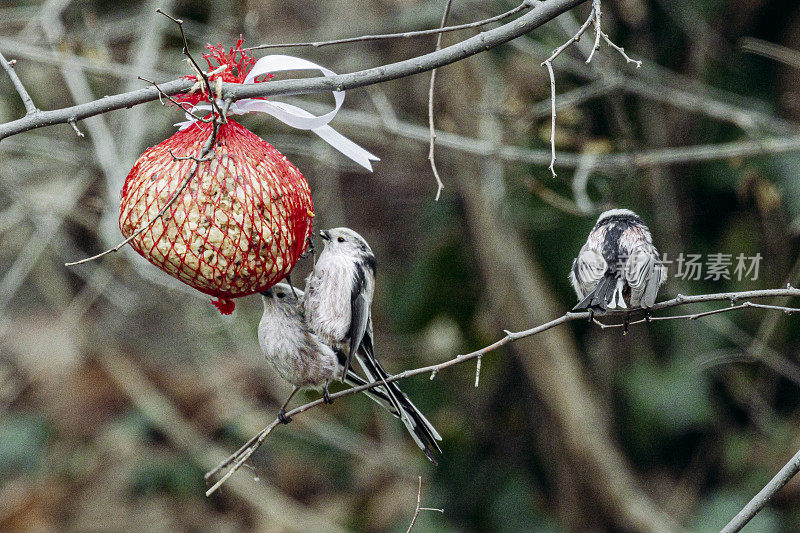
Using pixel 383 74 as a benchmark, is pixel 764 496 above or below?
below

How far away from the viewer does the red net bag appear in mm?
2094

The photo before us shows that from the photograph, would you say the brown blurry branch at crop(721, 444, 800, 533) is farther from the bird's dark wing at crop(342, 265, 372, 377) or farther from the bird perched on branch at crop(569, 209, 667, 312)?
the bird's dark wing at crop(342, 265, 372, 377)

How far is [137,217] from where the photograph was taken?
7.07 feet

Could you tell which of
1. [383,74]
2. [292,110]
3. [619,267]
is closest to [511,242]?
[619,267]

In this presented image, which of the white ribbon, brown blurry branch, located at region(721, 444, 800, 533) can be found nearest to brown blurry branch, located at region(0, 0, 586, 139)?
the white ribbon

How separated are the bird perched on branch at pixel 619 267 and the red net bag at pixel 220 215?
0.86 meters

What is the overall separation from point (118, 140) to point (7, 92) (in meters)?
1.07

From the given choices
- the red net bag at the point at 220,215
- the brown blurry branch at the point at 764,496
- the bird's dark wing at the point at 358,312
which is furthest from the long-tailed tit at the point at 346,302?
the brown blurry branch at the point at 764,496

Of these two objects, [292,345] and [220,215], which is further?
[292,345]

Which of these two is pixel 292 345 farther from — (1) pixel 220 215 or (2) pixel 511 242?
(2) pixel 511 242

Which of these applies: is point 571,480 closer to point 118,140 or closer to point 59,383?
point 118,140

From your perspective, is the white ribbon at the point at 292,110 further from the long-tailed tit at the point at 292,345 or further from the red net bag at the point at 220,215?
the long-tailed tit at the point at 292,345

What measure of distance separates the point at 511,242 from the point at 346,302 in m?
3.32

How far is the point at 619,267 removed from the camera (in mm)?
2428
